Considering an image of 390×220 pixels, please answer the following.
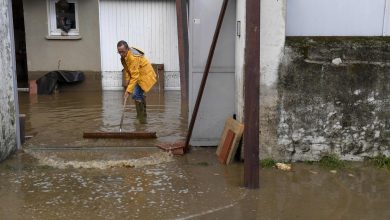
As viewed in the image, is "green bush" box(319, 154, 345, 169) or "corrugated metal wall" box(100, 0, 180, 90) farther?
"corrugated metal wall" box(100, 0, 180, 90)

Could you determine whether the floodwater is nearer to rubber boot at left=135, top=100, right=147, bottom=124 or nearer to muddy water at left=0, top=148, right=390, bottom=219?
muddy water at left=0, top=148, right=390, bottom=219

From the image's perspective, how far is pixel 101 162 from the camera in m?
5.82

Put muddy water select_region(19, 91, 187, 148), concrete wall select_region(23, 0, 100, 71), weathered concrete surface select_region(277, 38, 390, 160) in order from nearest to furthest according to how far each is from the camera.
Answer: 1. weathered concrete surface select_region(277, 38, 390, 160)
2. muddy water select_region(19, 91, 187, 148)
3. concrete wall select_region(23, 0, 100, 71)

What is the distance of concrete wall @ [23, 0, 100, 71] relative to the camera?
12617mm

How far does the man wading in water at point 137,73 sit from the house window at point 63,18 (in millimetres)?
5519

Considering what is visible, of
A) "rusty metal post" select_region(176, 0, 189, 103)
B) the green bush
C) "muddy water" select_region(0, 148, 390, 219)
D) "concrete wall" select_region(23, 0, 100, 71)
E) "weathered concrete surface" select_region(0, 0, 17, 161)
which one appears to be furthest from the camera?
"concrete wall" select_region(23, 0, 100, 71)

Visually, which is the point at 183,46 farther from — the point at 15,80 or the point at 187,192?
the point at 187,192

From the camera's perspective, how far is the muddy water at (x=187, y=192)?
432 cm

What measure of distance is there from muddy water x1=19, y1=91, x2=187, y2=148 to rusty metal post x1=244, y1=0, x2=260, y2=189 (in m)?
2.23

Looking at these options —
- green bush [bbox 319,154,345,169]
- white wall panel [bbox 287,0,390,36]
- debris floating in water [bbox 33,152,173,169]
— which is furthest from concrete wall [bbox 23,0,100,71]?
green bush [bbox 319,154,345,169]

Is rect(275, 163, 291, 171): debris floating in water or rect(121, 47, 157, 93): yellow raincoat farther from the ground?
rect(121, 47, 157, 93): yellow raincoat

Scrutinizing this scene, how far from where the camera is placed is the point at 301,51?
5.46m

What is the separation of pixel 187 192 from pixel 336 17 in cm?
286

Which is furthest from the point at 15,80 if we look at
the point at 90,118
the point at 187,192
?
the point at 187,192
